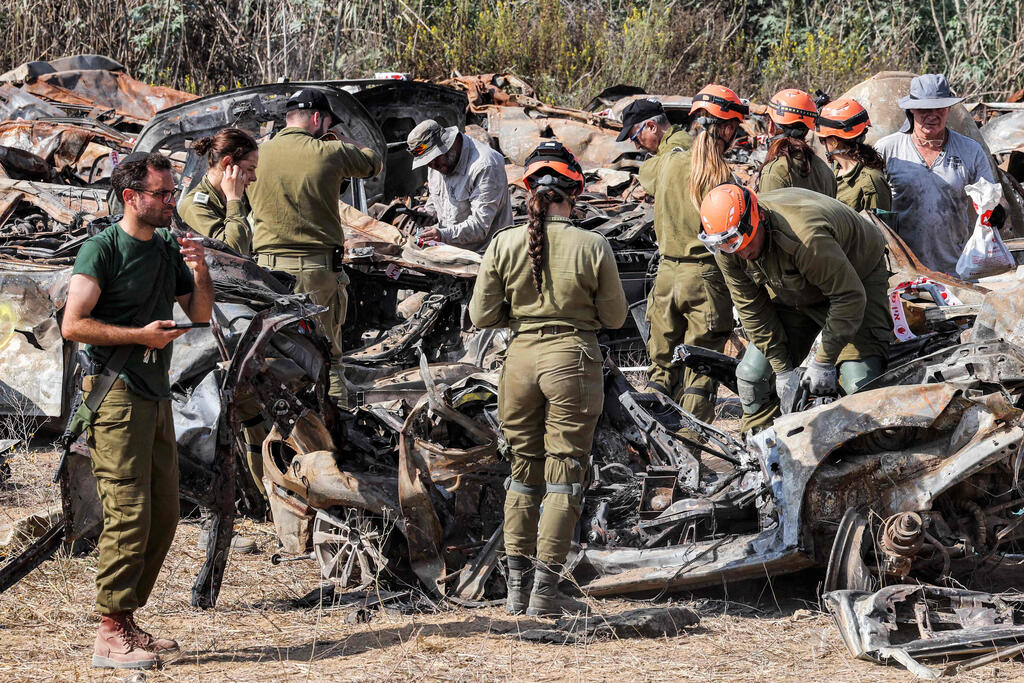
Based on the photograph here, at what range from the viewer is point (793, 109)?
6695mm

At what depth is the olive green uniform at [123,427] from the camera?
404 centimetres

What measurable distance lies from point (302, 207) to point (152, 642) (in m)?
3.50

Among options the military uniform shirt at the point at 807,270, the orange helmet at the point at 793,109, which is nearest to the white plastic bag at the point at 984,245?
the orange helmet at the point at 793,109

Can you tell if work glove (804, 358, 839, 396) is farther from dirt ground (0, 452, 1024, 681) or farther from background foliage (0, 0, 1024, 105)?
background foliage (0, 0, 1024, 105)

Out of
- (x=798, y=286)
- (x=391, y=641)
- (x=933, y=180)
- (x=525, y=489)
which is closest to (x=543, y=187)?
→ (x=525, y=489)

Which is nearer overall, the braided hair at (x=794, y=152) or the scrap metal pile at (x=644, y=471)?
the scrap metal pile at (x=644, y=471)

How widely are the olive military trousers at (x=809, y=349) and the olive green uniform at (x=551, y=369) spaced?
141 centimetres

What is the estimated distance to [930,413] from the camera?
448cm

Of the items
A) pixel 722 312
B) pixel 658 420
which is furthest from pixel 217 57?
pixel 658 420

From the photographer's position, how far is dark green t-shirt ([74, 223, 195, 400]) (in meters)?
4.01

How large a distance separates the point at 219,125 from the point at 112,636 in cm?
530

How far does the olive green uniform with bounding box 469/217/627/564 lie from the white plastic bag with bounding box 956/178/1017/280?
2991mm

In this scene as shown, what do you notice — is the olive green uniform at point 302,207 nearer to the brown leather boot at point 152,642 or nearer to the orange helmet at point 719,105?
the orange helmet at point 719,105

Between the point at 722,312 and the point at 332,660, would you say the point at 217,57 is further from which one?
the point at 332,660
